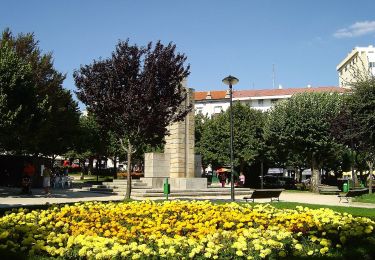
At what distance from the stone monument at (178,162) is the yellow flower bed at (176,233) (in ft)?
54.9

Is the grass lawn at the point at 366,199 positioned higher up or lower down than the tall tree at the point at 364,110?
lower down

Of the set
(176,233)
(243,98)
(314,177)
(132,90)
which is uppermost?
(243,98)

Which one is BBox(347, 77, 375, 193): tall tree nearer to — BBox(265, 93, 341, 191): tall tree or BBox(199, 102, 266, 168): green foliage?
BBox(265, 93, 341, 191): tall tree

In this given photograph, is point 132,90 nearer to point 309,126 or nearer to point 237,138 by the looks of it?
point 309,126

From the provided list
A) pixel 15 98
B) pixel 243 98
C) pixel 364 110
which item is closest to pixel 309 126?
pixel 364 110

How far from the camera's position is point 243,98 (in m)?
99.8

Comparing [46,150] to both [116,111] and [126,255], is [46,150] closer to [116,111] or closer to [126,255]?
[116,111]

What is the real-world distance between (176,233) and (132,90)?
12.6 m

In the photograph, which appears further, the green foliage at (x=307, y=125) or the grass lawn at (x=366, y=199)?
the green foliage at (x=307, y=125)

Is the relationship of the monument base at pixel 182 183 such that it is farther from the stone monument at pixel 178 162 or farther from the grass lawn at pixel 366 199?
the grass lawn at pixel 366 199

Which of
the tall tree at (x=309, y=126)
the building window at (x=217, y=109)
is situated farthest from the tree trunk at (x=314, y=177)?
the building window at (x=217, y=109)

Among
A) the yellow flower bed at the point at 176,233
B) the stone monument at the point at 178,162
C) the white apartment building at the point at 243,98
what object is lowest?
the yellow flower bed at the point at 176,233

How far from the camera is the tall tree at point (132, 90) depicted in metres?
20.0

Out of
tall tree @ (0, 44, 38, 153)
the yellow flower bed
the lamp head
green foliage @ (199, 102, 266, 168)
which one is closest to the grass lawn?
the lamp head
